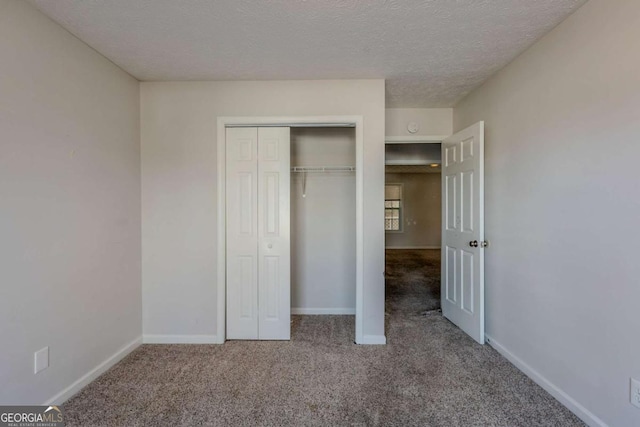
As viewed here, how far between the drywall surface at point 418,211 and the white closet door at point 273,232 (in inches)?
274

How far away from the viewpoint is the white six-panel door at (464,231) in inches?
103

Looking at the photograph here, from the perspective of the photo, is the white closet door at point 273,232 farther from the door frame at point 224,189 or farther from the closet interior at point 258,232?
the door frame at point 224,189

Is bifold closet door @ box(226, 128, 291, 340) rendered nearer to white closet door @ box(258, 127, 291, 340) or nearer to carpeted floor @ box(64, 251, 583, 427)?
white closet door @ box(258, 127, 291, 340)

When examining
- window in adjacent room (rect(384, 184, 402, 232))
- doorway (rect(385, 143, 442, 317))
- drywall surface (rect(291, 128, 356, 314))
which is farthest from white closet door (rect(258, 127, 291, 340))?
window in adjacent room (rect(384, 184, 402, 232))

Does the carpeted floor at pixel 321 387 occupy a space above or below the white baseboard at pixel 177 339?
below

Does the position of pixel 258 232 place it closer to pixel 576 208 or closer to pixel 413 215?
pixel 576 208

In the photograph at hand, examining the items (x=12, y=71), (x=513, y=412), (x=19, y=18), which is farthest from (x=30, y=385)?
(x=513, y=412)

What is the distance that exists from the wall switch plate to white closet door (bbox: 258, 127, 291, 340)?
58.9 inches

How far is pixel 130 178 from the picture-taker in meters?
2.57

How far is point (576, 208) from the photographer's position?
178 centimetres

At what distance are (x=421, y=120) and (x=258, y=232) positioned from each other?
7.67 feet

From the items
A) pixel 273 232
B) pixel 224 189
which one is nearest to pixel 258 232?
pixel 273 232

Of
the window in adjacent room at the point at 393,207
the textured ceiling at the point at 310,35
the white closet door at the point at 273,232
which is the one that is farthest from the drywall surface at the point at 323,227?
the window in adjacent room at the point at 393,207

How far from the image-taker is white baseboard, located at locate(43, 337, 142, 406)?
1869 mm
